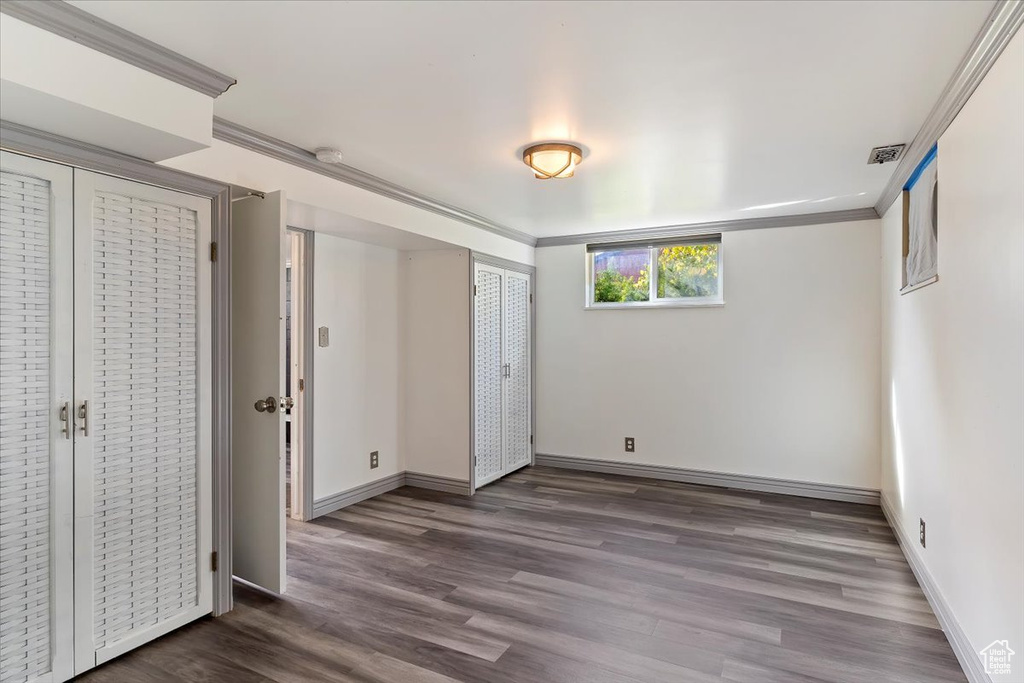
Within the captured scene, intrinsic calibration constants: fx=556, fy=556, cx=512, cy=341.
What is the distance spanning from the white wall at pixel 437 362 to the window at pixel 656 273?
1540mm

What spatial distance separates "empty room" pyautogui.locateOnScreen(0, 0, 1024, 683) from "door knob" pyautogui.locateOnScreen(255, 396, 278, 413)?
0.04 m

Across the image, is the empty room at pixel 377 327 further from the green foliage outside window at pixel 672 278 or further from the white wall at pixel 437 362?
the green foliage outside window at pixel 672 278

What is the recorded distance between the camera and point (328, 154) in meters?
3.03

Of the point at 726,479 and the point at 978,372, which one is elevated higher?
the point at 978,372

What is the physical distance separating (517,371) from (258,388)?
9.74 ft

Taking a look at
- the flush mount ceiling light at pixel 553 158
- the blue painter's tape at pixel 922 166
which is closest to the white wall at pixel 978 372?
the blue painter's tape at pixel 922 166

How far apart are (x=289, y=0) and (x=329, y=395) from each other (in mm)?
2799

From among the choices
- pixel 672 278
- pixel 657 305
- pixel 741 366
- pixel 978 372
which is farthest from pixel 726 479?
pixel 978 372

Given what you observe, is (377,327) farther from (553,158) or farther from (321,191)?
(553,158)

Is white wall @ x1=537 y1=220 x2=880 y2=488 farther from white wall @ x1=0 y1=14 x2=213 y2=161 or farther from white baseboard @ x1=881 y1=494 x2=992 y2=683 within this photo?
white wall @ x1=0 y1=14 x2=213 y2=161

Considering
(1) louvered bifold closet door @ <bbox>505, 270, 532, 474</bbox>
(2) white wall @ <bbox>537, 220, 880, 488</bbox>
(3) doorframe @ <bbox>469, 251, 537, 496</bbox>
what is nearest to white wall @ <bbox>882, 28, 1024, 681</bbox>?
(2) white wall @ <bbox>537, 220, 880, 488</bbox>

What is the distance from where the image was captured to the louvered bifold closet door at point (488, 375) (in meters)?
4.68

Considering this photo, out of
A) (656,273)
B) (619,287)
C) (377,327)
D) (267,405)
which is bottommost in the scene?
(267,405)

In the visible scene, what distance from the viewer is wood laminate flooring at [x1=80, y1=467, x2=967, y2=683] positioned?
218 cm
